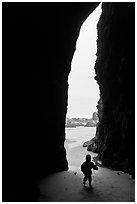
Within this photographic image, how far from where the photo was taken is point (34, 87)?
46.6 feet

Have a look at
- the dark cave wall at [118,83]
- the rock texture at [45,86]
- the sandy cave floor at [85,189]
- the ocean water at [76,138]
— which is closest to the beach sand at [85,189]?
the sandy cave floor at [85,189]

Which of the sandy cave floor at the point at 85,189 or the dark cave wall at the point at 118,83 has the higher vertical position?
the dark cave wall at the point at 118,83

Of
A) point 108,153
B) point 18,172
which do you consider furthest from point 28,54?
point 108,153

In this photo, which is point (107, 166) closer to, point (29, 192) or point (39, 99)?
point (39, 99)

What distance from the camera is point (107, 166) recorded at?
19.7m

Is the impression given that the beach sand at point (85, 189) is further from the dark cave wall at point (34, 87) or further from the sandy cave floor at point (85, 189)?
the dark cave wall at point (34, 87)

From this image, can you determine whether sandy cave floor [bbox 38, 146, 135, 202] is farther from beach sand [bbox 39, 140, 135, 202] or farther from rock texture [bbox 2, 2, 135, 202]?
rock texture [bbox 2, 2, 135, 202]

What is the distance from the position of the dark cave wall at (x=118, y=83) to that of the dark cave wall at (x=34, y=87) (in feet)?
10.1

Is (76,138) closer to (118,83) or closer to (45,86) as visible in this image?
(118,83)

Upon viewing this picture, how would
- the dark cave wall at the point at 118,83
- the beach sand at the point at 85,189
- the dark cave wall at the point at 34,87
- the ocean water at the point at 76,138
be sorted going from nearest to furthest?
the dark cave wall at the point at 34,87 → the beach sand at the point at 85,189 → the dark cave wall at the point at 118,83 → the ocean water at the point at 76,138

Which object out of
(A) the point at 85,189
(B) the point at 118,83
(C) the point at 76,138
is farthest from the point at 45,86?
(C) the point at 76,138

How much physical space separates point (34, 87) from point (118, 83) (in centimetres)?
881

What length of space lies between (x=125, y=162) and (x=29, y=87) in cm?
1010

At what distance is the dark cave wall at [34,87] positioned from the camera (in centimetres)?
1004
